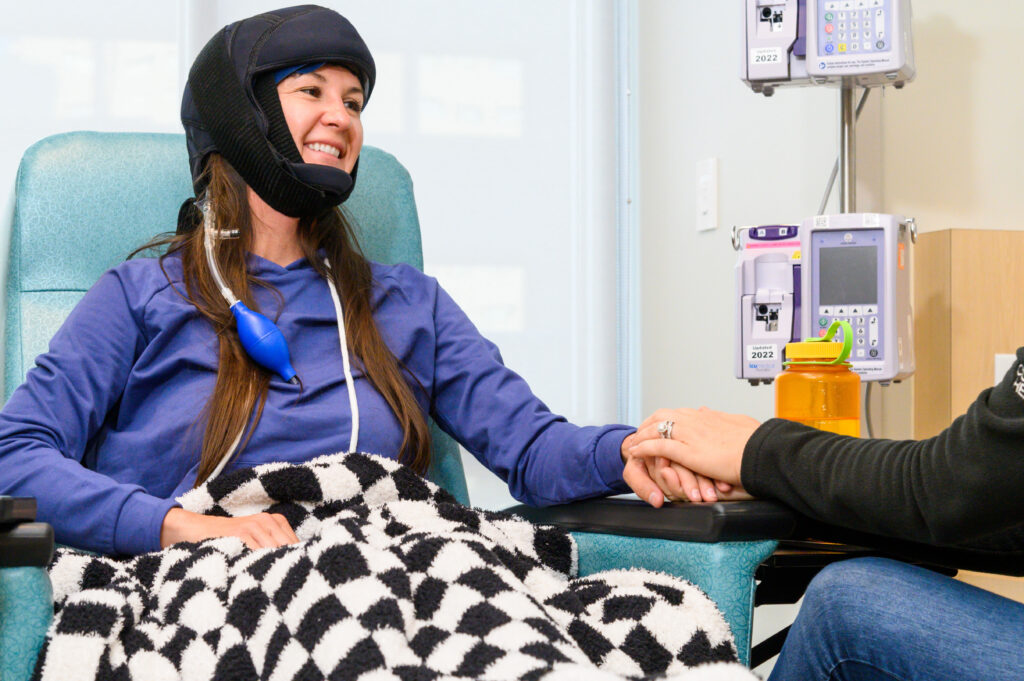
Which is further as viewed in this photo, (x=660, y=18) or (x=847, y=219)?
(x=660, y=18)

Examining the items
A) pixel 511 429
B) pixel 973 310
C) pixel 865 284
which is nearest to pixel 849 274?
pixel 865 284

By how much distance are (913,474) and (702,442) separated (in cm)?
28

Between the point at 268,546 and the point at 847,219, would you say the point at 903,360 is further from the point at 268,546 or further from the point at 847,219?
the point at 268,546

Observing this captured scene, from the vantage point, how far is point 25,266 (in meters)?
1.44

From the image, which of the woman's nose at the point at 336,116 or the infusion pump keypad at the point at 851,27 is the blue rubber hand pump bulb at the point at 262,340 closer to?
the woman's nose at the point at 336,116

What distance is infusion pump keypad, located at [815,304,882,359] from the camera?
1550mm

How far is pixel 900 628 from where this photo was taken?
2.73 ft

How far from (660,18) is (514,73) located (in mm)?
395

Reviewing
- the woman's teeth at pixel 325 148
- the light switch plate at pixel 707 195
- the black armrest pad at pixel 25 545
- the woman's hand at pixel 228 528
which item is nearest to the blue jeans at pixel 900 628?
the woman's hand at pixel 228 528

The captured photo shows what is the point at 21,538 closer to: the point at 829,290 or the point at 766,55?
the point at 829,290

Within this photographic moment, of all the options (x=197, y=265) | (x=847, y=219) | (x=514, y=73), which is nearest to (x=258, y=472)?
(x=197, y=265)

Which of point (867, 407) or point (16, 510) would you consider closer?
point (16, 510)

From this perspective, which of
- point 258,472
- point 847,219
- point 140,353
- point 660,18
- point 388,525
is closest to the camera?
point 388,525

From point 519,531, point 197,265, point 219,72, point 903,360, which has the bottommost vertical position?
point 519,531
